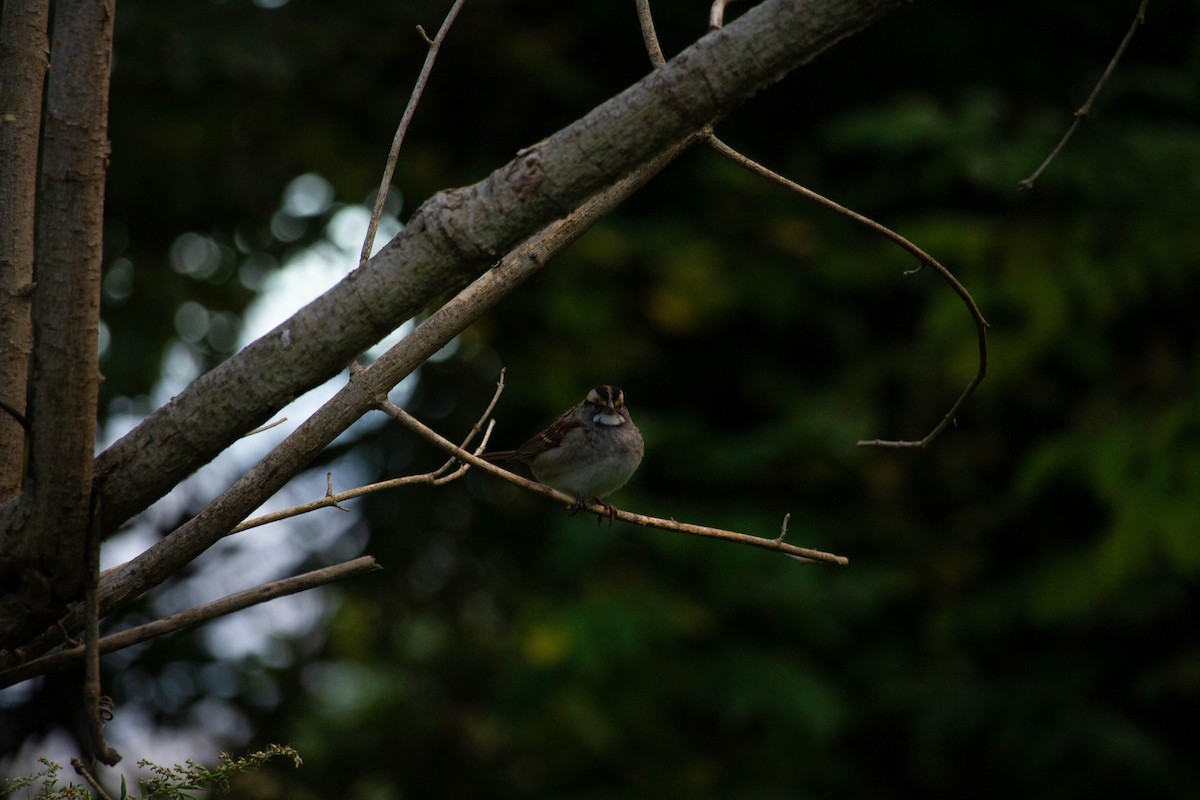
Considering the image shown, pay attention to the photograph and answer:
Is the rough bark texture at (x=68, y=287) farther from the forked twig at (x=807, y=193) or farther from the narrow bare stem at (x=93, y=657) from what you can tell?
the forked twig at (x=807, y=193)

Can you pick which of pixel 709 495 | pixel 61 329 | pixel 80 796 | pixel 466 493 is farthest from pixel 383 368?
pixel 466 493

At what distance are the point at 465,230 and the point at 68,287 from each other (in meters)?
0.66

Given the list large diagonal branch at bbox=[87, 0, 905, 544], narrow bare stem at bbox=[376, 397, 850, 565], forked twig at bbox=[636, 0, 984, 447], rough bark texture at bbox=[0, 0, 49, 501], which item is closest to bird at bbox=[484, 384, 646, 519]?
narrow bare stem at bbox=[376, 397, 850, 565]

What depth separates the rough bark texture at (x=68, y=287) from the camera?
6.07 ft

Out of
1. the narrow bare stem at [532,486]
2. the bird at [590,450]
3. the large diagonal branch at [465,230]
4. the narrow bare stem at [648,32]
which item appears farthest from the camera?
the bird at [590,450]

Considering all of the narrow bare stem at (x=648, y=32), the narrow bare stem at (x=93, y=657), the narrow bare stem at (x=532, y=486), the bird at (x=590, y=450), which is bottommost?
the bird at (x=590, y=450)

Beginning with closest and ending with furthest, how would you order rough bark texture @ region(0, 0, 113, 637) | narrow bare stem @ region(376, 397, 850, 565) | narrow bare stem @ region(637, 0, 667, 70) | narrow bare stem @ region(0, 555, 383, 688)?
rough bark texture @ region(0, 0, 113, 637) < narrow bare stem @ region(0, 555, 383, 688) < narrow bare stem @ region(637, 0, 667, 70) < narrow bare stem @ region(376, 397, 850, 565)

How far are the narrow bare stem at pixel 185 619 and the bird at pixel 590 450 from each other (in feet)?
10.2

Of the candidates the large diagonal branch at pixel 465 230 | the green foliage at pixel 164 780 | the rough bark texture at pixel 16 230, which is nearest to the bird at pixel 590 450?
the rough bark texture at pixel 16 230

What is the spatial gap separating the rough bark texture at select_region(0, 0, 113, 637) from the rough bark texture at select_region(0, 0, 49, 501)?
0.38 meters

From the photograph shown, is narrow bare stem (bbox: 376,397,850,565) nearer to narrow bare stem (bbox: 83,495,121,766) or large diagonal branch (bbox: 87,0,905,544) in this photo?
large diagonal branch (bbox: 87,0,905,544)

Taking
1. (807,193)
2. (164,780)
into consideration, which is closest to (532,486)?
(807,193)

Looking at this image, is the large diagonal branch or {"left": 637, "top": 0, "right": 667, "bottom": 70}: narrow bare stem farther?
{"left": 637, "top": 0, "right": 667, "bottom": 70}: narrow bare stem

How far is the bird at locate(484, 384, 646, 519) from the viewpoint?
18.7 ft
